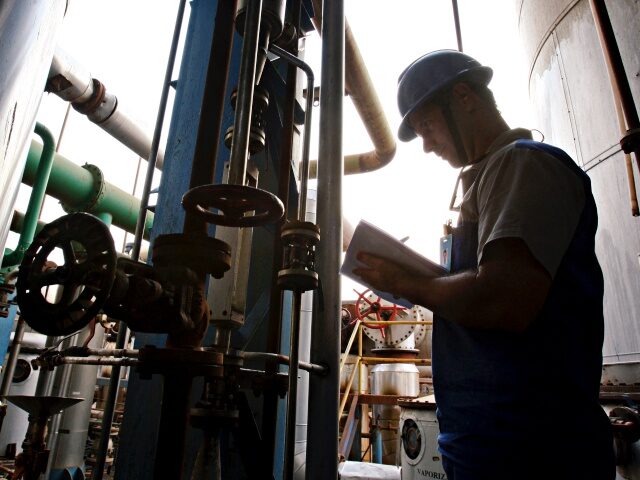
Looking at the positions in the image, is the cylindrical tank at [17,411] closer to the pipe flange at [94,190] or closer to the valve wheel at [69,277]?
the pipe flange at [94,190]

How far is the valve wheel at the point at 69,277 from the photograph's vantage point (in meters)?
0.55

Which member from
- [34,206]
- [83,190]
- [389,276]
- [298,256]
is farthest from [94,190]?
[389,276]

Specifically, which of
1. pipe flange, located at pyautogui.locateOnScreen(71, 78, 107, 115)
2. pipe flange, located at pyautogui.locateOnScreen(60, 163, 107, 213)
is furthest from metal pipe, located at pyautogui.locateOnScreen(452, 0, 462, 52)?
pipe flange, located at pyautogui.locateOnScreen(60, 163, 107, 213)

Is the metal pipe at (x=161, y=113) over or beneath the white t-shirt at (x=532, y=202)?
Answer: over

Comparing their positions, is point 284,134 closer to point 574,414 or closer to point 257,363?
point 257,363

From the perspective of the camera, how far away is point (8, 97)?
524 mm

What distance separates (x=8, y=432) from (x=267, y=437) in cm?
451

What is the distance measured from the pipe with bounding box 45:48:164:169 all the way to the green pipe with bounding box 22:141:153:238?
1.14ft

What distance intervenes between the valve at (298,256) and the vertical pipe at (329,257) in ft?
0.45

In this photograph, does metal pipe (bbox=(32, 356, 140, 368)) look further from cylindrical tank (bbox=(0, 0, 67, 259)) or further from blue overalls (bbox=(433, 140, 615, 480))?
blue overalls (bbox=(433, 140, 615, 480))

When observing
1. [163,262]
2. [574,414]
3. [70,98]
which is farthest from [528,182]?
[70,98]

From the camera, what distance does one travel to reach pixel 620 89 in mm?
1326

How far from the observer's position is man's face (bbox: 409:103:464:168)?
941 millimetres

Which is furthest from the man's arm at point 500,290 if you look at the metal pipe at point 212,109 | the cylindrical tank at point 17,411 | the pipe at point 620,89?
the cylindrical tank at point 17,411
